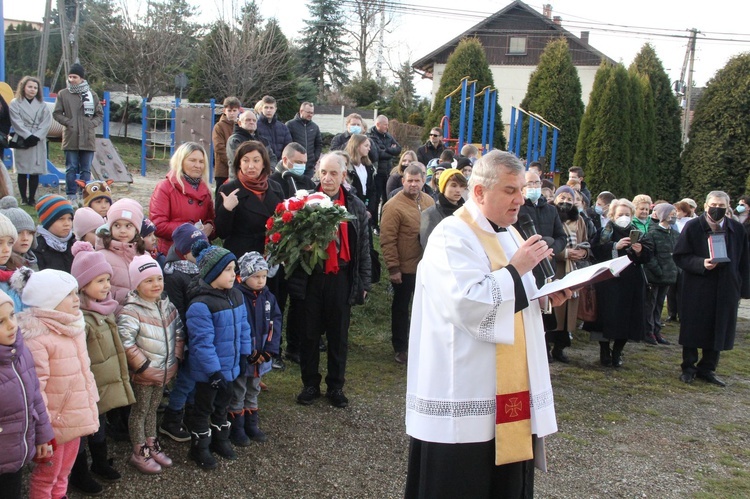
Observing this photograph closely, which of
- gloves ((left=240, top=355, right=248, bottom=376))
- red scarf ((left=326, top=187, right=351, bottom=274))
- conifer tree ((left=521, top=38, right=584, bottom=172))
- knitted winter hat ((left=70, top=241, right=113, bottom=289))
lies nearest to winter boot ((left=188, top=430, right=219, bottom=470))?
gloves ((left=240, top=355, right=248, bottom=376))

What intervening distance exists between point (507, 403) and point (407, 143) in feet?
74.5

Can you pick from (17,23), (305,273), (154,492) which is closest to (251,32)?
(305,273)

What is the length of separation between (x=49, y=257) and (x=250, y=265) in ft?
4.47

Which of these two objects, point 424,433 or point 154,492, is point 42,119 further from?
point 424,433

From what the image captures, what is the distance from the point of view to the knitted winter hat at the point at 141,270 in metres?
4.52

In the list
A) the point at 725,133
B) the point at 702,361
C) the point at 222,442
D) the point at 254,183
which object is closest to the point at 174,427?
the point at 222,442

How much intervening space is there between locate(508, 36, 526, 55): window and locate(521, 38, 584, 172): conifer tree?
1893 centimetres

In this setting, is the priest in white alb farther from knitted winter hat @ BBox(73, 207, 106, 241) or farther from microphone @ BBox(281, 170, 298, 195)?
microphone @ BBox(281, 170, 298, 195)

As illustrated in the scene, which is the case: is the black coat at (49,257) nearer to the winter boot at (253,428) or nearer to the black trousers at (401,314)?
the winter boot at (253,428)

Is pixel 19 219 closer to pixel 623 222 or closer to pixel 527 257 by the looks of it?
pixel 527 257

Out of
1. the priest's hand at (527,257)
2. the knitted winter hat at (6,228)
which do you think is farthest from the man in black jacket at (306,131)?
the priest's hand at (527,257)

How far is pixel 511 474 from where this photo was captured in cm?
346

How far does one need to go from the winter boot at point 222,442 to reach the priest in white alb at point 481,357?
1885 mm

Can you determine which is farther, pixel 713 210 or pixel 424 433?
pixel 713 210
